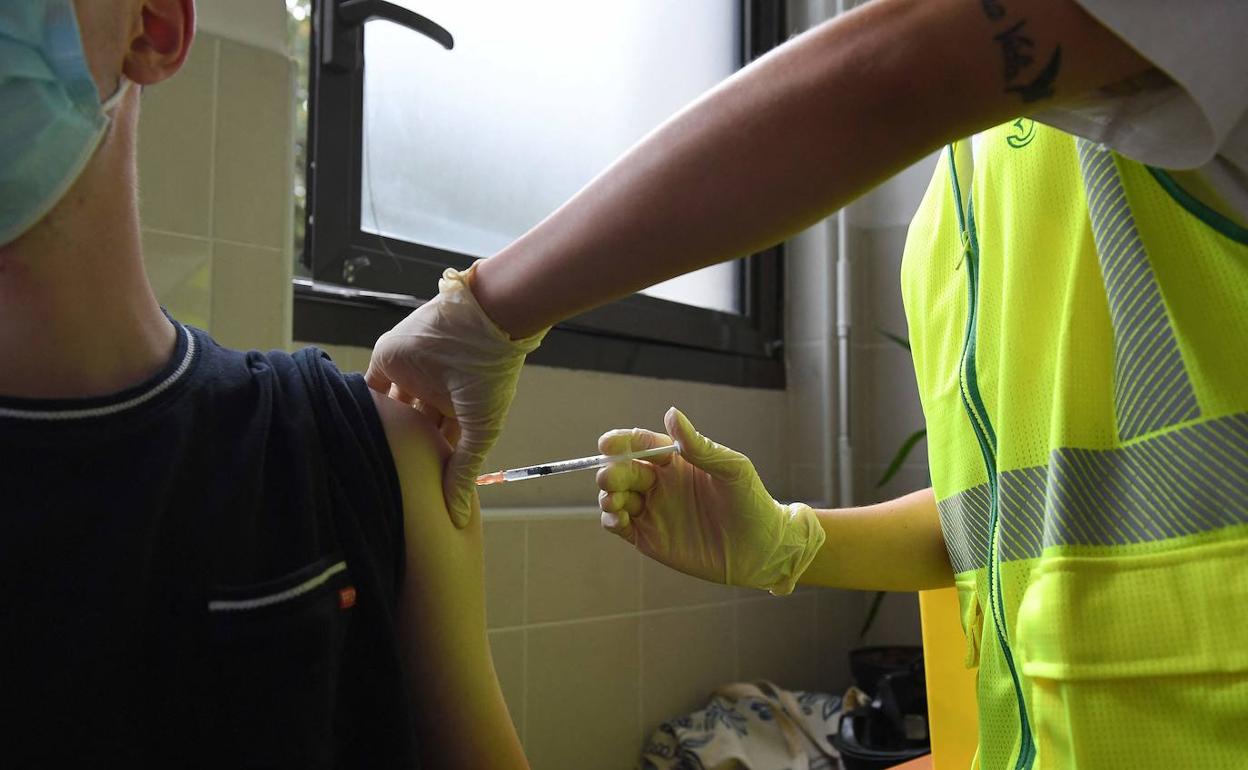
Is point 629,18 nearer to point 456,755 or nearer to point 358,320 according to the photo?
point 358,320

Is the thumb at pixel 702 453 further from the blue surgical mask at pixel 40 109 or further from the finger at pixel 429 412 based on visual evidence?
the blue surgical mask at pixel 40 109

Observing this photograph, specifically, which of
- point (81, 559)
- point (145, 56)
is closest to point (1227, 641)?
point (81, 559)

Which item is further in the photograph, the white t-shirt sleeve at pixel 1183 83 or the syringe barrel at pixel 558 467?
the syringe barrel at pixel 558 467

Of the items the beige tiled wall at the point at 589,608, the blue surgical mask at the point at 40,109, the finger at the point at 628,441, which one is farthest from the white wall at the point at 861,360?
the blue surgical mask at the point at 40,109

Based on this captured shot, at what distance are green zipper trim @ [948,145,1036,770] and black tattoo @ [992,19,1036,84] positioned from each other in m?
0.40

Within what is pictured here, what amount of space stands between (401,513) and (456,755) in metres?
0.23

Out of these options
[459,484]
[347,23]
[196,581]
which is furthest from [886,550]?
[347,23]

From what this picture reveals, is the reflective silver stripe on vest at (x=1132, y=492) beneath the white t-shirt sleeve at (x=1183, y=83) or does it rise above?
beneath

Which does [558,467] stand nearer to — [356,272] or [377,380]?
[377,380]

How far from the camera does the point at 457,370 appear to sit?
36.4 inches

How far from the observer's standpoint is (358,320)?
155 cm

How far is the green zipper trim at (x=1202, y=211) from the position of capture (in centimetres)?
70

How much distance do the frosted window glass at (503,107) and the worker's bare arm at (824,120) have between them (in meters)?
1.05

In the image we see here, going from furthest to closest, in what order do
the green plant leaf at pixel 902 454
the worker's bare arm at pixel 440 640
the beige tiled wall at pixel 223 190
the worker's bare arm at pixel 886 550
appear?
the green plant leaf at pixel 902 454
the worker's bare arm at pixel 886 550
the beige tiled wall at pixel 223 190
the worker's bare arm at pixel 440 640
